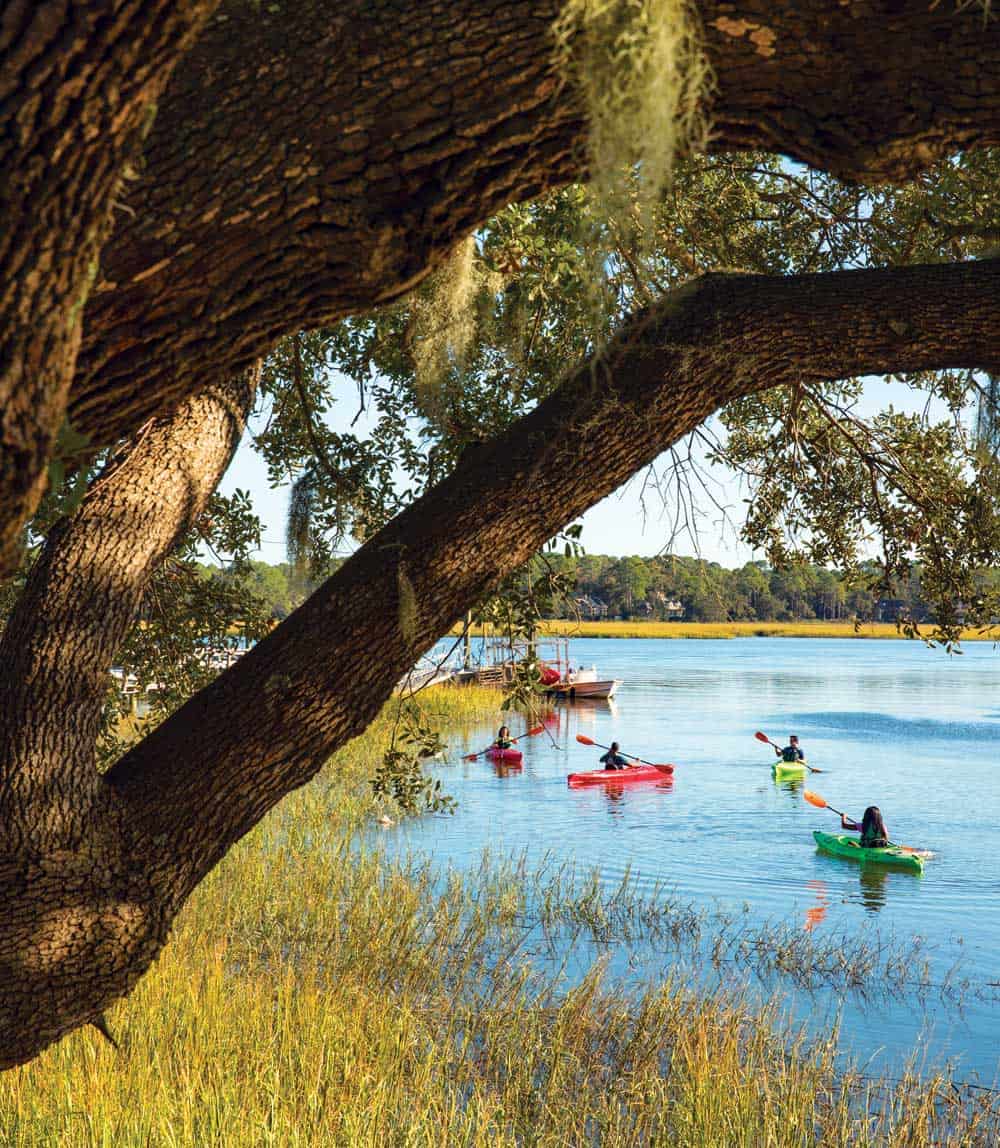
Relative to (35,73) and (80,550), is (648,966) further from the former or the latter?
(35,73)

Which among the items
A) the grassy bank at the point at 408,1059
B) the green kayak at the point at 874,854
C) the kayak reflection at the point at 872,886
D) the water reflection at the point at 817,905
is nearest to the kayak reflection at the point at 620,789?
the green kayak at the point at 874,854

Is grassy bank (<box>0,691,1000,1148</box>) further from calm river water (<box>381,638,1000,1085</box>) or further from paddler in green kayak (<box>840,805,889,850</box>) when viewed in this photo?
paddler in green kayak (<box>840,805,889,850</box>)

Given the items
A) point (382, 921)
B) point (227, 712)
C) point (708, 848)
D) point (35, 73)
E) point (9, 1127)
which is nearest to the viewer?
point (35, 73)

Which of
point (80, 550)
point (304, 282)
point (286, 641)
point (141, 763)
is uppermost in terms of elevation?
point (304, 282)

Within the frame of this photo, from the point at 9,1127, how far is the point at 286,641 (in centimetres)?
349

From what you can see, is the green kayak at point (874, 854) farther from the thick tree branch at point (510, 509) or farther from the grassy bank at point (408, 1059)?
the thick tree branch at point (510, 509)

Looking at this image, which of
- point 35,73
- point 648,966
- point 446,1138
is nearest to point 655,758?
point 648,966

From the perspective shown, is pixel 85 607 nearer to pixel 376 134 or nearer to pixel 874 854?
pixel 376 134

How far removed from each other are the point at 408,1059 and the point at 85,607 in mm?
4361

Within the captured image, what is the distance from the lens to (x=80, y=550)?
132 inches

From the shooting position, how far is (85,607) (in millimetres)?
3260

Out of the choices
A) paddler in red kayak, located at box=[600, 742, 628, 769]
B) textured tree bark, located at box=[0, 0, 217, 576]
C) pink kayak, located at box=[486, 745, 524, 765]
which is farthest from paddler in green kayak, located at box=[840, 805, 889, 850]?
textured tree bark, located at box=[0, 0, 217, 576]

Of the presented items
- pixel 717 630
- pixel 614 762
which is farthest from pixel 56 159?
pixel 717 630

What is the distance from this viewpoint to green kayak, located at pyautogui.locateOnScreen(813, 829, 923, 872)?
50.0 feet
